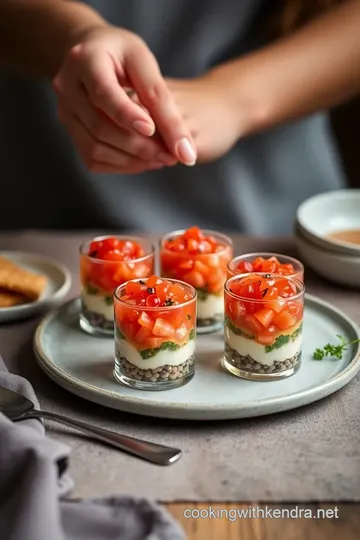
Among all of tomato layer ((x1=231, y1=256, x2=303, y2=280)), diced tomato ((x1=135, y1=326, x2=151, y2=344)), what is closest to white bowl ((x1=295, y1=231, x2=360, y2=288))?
tomato layer ((x1=231, y1=256, x2=303, y2=280))

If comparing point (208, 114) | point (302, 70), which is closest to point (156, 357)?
point (208, 114)


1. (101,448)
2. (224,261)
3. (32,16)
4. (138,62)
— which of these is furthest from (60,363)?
(32,16)

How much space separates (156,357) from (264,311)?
0.17m

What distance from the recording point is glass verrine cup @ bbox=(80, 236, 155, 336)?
138 centimetres

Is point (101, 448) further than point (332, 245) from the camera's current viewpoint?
No

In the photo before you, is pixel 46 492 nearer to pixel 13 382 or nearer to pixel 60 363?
pixel 13 382

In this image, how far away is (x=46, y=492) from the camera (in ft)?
2.87

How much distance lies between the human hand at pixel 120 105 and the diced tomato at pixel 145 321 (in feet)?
1.19

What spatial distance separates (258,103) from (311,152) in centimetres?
49

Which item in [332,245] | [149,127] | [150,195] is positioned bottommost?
[150,195]

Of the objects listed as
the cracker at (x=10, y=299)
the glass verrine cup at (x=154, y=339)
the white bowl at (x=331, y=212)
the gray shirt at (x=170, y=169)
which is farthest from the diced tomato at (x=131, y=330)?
the gray shirt at (x=170, y=169)

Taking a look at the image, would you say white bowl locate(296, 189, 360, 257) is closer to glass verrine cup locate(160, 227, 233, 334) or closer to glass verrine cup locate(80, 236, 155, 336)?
glass verrine cup locate(160, 227, 233, 334)

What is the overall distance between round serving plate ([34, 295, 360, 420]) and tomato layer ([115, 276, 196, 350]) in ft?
0.25

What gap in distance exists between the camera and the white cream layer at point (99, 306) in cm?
139
